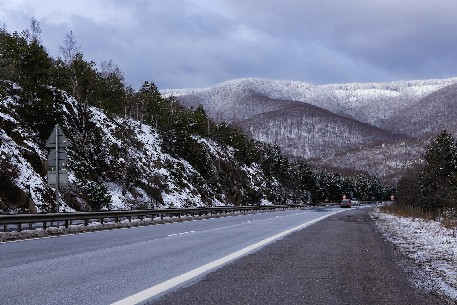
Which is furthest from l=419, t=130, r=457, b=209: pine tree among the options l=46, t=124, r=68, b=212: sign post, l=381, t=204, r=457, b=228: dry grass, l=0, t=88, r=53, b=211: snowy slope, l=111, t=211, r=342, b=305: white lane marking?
l=111, t=211, r=342, b=305: white lane marking

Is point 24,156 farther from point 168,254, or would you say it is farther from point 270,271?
point 270,271

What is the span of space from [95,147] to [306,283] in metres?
45.0

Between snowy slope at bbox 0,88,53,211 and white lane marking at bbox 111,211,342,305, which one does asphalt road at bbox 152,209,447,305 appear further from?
snowy slope at bbox 0,88,53,211

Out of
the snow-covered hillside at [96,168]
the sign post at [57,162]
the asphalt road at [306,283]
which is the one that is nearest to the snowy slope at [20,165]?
the snow-covered hillside at [96,168]

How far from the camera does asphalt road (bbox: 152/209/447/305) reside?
5.18 metres

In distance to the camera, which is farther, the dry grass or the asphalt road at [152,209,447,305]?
the dry grass

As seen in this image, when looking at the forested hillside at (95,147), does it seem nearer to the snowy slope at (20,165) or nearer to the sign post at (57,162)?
the snowy slope at (20,165)

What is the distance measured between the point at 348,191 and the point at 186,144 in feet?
363

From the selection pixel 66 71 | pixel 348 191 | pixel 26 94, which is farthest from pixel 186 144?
pixel 348 191

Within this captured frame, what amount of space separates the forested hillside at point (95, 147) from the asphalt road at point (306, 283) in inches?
1004

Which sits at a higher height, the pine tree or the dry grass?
the pine tree

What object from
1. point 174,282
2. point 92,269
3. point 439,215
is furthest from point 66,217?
point 439,215

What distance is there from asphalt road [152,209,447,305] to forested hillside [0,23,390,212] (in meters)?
25.5

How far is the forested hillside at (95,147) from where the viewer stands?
35.6 meters
